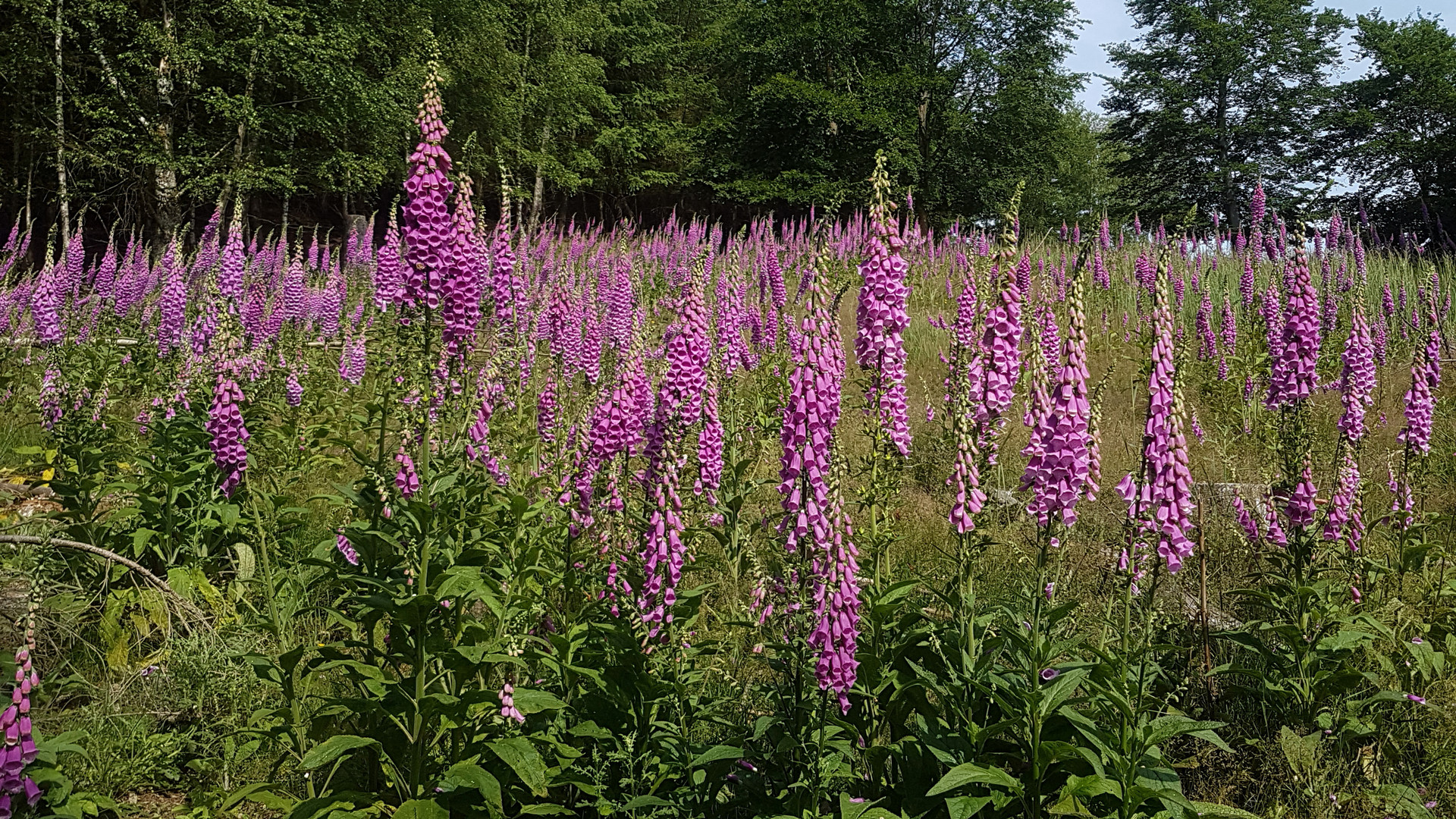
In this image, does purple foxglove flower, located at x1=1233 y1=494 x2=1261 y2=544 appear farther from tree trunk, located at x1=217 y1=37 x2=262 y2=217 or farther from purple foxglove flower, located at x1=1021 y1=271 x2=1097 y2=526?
tree trunk, located at x1=217 y1=37 x2=262 y2=217

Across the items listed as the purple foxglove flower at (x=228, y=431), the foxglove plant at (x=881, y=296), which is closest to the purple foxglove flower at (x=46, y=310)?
the purple foxglove flower at (x=228, y=431)

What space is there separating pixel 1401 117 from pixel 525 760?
50.8m

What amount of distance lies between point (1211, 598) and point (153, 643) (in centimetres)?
673

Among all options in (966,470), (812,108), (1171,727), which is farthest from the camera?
(812,108)

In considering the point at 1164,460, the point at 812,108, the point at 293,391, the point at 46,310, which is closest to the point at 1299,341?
the point at 1164,460

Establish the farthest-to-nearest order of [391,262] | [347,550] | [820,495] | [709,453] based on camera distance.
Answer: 1. [391,262]
2. [709,453]
3. [347,550]
4. [820,495]

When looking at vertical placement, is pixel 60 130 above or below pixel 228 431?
above

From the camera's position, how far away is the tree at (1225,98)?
39.4 metres

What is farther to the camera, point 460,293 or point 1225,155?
point 1225,155

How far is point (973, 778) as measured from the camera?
2.46 meters

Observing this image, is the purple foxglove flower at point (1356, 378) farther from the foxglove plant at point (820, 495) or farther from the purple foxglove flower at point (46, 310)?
the purple foxglove flower at point (46, 310)

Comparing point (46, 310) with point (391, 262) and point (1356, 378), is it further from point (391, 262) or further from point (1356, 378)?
point (1356, 378)

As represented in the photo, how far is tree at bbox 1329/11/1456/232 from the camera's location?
35.3m

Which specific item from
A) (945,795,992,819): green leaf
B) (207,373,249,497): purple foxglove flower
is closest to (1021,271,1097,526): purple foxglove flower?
(945,795,992,819): green leaf
